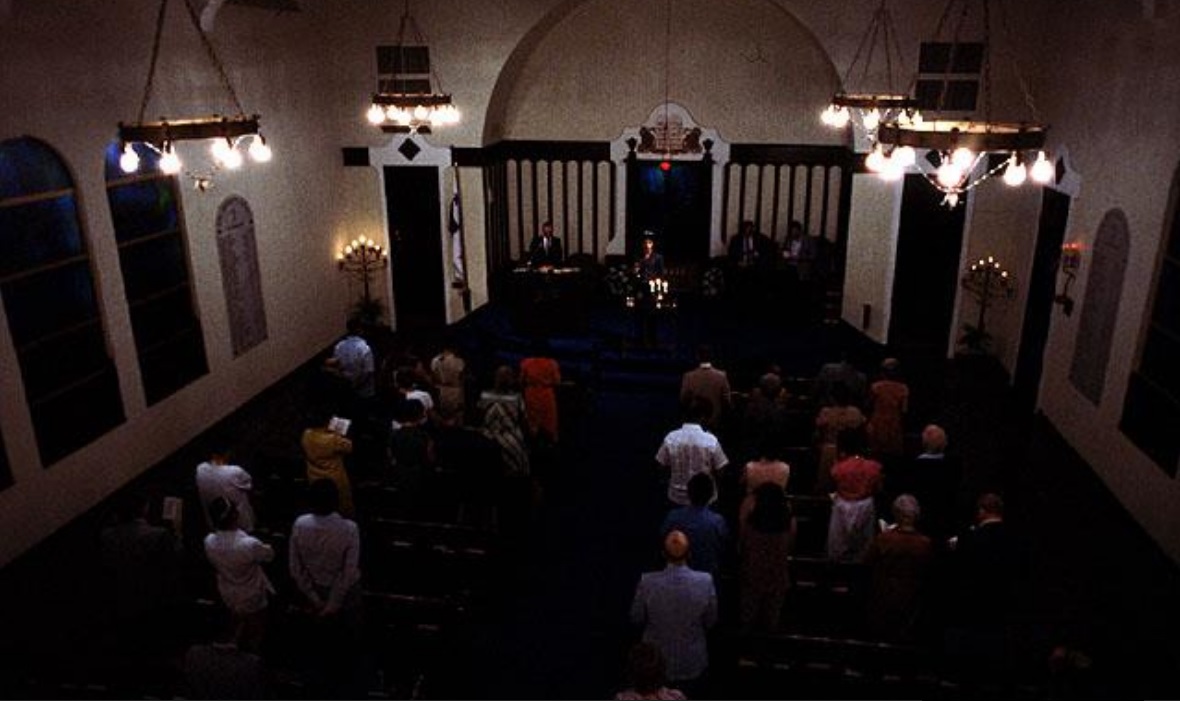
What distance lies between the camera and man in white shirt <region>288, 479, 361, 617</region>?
18.7ft

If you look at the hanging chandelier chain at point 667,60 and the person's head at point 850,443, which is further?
the hanging chandelier chain at point 667,60

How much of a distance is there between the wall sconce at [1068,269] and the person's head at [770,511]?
6.47m

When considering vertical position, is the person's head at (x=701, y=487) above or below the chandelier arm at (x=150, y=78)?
below

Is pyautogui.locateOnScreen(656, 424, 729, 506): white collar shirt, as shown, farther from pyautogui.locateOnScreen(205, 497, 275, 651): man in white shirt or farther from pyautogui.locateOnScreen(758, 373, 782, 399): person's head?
pyautogui.locateOnScreen(205, 497, 275, 651): man in white shirt

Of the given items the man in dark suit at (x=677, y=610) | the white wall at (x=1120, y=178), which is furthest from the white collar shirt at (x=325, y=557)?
the white wall at (x=1120, y=178)

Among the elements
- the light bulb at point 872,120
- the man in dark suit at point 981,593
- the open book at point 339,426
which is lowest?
the man in dark suit at point 981,593

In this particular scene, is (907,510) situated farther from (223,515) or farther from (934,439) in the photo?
(223,515)

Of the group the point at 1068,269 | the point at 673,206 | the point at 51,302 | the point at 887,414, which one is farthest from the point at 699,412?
the point at 673,206

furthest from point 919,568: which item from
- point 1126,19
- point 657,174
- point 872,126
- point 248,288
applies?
point 657,174

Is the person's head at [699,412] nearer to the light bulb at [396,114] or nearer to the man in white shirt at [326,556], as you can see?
the man in white shirt at [326,556]

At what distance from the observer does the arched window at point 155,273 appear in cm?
936

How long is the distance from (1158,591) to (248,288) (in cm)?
1076

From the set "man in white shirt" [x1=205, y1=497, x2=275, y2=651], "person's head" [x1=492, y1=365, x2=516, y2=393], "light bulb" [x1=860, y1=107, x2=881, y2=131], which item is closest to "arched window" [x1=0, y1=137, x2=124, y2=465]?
"man in white shirt" [x1=205, y1=497, x2=275, y2=651]

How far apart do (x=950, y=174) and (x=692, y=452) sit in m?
2.89
